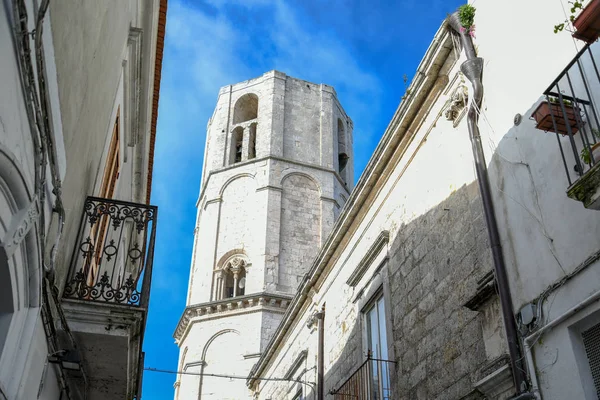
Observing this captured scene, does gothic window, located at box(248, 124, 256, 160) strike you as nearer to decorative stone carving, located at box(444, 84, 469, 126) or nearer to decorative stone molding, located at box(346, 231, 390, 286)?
decorative stone molding, located at box(346, 231, 390, 286)

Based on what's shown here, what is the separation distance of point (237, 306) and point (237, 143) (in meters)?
8.60

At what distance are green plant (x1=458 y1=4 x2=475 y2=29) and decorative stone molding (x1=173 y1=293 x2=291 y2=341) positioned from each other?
1501 cm

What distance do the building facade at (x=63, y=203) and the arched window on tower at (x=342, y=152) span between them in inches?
759

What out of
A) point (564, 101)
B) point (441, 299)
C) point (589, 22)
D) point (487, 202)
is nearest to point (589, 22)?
point (589, 22)

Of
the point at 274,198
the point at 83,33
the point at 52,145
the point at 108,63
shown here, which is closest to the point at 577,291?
the point at 52,145

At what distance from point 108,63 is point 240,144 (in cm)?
2082

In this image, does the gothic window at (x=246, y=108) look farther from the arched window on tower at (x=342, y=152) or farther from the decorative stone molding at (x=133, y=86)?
the decorative stone molding at (x=133, y=86)

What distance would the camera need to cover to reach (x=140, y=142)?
1150 centimetres

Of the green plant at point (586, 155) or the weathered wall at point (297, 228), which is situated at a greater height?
the weathered wall at point (297, 228)

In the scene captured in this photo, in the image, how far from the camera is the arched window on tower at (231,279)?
2272 cm

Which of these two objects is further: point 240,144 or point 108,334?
point 240,144

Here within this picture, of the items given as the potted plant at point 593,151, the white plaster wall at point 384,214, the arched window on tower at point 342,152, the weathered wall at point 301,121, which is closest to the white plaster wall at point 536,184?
the potted plant at point 593,151

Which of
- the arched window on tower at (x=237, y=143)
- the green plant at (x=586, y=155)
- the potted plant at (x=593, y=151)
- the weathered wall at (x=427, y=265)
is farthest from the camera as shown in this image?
the arched window on tower at (x=237, y=143)

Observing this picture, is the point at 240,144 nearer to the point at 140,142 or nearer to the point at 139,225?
the point at 140,142
